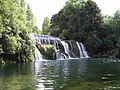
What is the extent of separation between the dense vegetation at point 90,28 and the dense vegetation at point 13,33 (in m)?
29.1

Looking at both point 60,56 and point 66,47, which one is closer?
point 60,56

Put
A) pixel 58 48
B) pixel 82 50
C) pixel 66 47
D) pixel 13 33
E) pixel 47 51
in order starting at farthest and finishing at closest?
pixel 82 50 < pixel 66 47 < pixel 58 48 < pixel 47 51 < pixel 13 33

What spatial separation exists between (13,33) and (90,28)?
37.3 meters

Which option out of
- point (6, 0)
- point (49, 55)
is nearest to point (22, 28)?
point (6, 0)

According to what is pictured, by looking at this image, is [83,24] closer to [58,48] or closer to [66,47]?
[66,47]

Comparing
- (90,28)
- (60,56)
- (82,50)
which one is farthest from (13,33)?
(90,28)

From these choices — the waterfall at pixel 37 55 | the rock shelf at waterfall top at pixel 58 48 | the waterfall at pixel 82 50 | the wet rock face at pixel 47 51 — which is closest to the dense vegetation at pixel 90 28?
the waterfall at pixel 82 50

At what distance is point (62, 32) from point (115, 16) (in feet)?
55.1

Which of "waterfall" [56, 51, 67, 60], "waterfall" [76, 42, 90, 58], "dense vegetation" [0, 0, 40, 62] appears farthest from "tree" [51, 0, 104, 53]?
"dense vegetation" [0, 0, 40, 62]

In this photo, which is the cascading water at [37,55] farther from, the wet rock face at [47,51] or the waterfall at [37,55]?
the wet rock face at [47,51]

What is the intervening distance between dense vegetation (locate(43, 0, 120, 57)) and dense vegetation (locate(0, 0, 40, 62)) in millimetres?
29078

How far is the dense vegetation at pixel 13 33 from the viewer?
151 feet

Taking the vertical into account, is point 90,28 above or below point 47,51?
above

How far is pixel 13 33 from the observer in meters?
48.9
